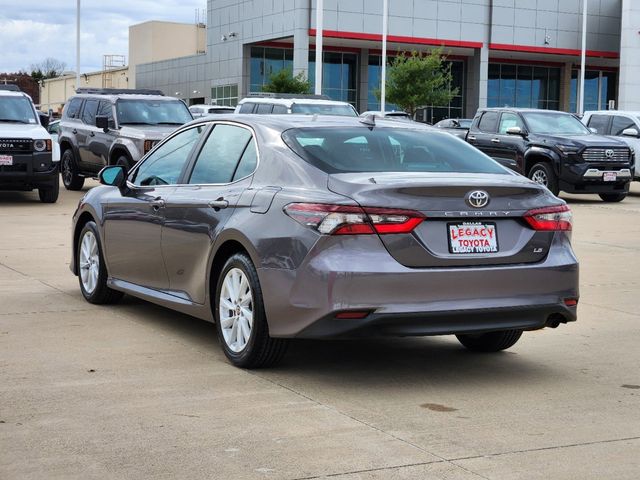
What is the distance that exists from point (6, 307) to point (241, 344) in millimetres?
2998

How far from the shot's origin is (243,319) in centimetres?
677

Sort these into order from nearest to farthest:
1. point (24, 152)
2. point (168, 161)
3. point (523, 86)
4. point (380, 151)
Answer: point (380, 151), point (168, 161), point (24, 152), point (523, 86)

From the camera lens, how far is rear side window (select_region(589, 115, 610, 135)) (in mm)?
26625

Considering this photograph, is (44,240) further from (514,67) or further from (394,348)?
(514,67)

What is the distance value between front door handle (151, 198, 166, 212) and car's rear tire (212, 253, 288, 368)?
109 cm

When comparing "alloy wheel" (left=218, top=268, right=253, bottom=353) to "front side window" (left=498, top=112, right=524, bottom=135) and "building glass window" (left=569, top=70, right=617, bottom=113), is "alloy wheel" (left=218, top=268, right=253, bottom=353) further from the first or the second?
"building glass window" (left=569, top=70, right=617, bottom=113)

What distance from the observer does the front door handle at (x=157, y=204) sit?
7.90 m

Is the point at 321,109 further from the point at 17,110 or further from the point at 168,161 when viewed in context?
the point at 168,161

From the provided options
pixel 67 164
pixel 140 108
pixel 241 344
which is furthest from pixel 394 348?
pixel 67 164

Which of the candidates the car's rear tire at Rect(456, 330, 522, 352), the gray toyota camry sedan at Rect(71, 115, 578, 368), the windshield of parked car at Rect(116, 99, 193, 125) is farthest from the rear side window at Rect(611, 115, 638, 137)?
the car's rear tire at Rect(456, 330, 522, 352)

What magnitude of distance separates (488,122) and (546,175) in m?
2.38

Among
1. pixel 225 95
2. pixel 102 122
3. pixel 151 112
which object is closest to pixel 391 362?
pixel 102 122

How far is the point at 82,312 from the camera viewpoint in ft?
29.0

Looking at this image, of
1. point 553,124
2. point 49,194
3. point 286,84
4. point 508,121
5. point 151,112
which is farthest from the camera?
point 286,84
